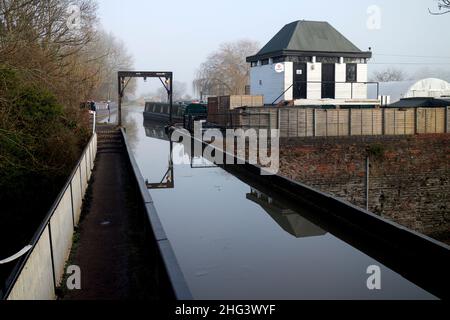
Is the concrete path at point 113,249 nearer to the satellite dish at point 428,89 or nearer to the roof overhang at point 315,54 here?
the roof overhang at point 315,54

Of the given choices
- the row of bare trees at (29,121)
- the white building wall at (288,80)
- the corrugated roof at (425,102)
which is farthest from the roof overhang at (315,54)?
the row of bare trees at (29,121)

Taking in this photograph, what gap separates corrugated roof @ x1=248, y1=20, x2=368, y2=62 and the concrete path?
2427 cm

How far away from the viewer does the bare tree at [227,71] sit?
8162 cm

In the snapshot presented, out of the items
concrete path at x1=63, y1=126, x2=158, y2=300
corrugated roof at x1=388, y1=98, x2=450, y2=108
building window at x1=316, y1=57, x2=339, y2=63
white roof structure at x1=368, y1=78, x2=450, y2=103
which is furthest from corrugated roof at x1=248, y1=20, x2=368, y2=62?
concrete path at x1=63, y1=126, x2=158, y2=300

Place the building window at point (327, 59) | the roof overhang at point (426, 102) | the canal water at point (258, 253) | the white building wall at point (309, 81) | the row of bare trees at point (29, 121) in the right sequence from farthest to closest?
1. the building window at point (327, 59)
2. the roof overhang at point (426, 102)
3. the white building wall at point (309, 81)
4. the row of bare trees at point (29, 121)
5. the canal water at point (258, 253)

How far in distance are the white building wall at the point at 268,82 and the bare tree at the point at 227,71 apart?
40.8m

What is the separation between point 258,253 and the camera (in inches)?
328

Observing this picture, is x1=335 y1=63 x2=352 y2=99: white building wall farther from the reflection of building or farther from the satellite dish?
the reflection of building

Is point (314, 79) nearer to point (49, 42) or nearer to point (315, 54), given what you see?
point (315, 54)

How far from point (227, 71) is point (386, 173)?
63198 mm

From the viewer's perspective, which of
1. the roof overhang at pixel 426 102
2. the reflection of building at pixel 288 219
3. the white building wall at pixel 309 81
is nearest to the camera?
the reflection of building at pixel 288 219

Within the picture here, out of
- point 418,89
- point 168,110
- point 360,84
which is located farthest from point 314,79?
point 168,110

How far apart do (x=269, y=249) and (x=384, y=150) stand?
1544 cm
